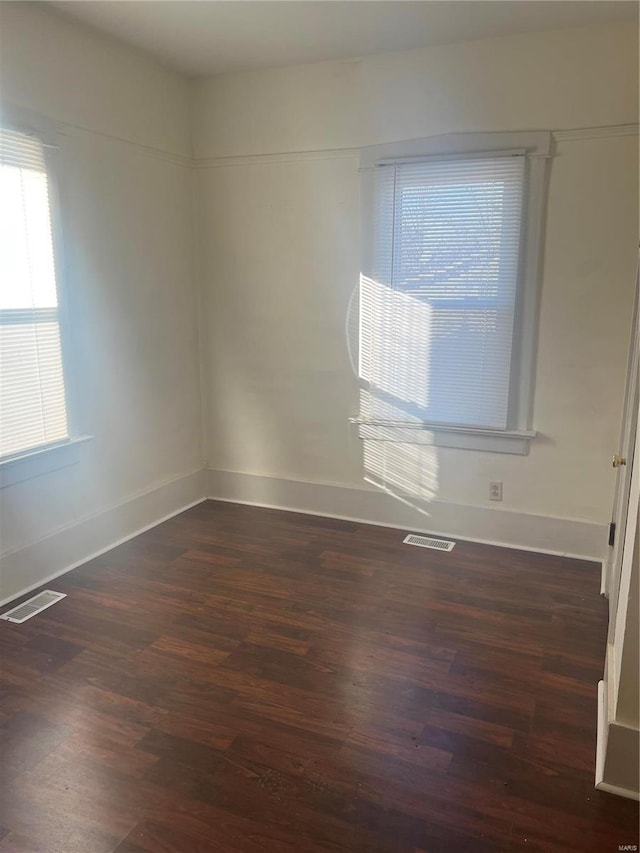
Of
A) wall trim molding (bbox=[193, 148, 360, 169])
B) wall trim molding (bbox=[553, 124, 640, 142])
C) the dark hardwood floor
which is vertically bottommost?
the dark hardwood floor

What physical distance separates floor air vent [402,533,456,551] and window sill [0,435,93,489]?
6.21ft

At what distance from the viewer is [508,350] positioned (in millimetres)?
3322

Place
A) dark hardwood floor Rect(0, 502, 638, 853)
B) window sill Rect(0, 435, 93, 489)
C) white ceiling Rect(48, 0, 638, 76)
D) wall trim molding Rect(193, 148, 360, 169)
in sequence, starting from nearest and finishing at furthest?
dark hardwood floor Rect(0, 502, 638, 853)
white ceiling Rect(48, 0, 638, 76)
window sill Rect(0, 435, 93, 489)
wall trim molding Rect(193, 148, 360, 169)

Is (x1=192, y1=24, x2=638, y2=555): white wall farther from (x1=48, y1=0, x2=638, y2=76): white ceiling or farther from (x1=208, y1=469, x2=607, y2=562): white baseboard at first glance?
(x1=48, y1=0, x2=638, y2=76): white ceiling

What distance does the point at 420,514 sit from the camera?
372cm

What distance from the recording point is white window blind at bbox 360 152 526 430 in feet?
10.6

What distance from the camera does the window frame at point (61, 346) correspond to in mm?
2795

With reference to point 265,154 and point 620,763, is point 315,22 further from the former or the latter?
point 620,763

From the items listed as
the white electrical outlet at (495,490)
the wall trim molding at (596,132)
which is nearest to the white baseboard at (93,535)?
the white electrical outlet at (495,490)

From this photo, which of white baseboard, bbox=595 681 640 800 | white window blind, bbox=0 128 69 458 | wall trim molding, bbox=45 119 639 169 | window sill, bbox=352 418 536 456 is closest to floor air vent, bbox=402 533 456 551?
window sill, bbox=352 418 536 456

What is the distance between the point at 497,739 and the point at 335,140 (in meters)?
3.08

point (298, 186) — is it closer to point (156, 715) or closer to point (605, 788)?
point (156, 715)

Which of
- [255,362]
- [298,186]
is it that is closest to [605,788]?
[255,362]

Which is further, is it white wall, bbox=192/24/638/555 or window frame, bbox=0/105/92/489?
white wall, bbox=192/24/638/555
